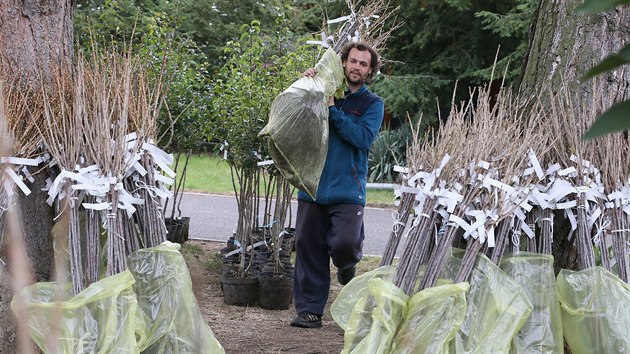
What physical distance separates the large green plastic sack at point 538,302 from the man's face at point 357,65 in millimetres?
1433

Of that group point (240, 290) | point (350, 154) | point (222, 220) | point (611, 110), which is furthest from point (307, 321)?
point (222, 220)

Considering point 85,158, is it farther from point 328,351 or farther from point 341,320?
point 328,351

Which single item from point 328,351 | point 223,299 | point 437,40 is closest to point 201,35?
point 437,40

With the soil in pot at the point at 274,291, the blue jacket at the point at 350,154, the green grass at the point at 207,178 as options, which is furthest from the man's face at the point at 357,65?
the green grass at the point at 207,178

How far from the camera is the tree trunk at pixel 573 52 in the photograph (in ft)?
13.3

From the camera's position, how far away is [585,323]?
3.66 m

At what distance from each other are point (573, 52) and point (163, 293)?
7.38 ft

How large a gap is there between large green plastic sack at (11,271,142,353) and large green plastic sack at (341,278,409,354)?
900 mm

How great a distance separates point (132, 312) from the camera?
10.9ft

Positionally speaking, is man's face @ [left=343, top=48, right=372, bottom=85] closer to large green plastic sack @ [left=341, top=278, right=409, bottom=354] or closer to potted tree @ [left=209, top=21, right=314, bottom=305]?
potted tree @ [left=209, top=21, right=314, bottom=305]

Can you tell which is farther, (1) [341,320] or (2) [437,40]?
(2) [437,40]

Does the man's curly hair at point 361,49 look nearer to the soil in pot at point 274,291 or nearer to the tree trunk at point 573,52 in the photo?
the tree trunk at point 573,52

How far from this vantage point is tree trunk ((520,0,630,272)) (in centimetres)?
404

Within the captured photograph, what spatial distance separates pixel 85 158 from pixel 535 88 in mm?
2233
